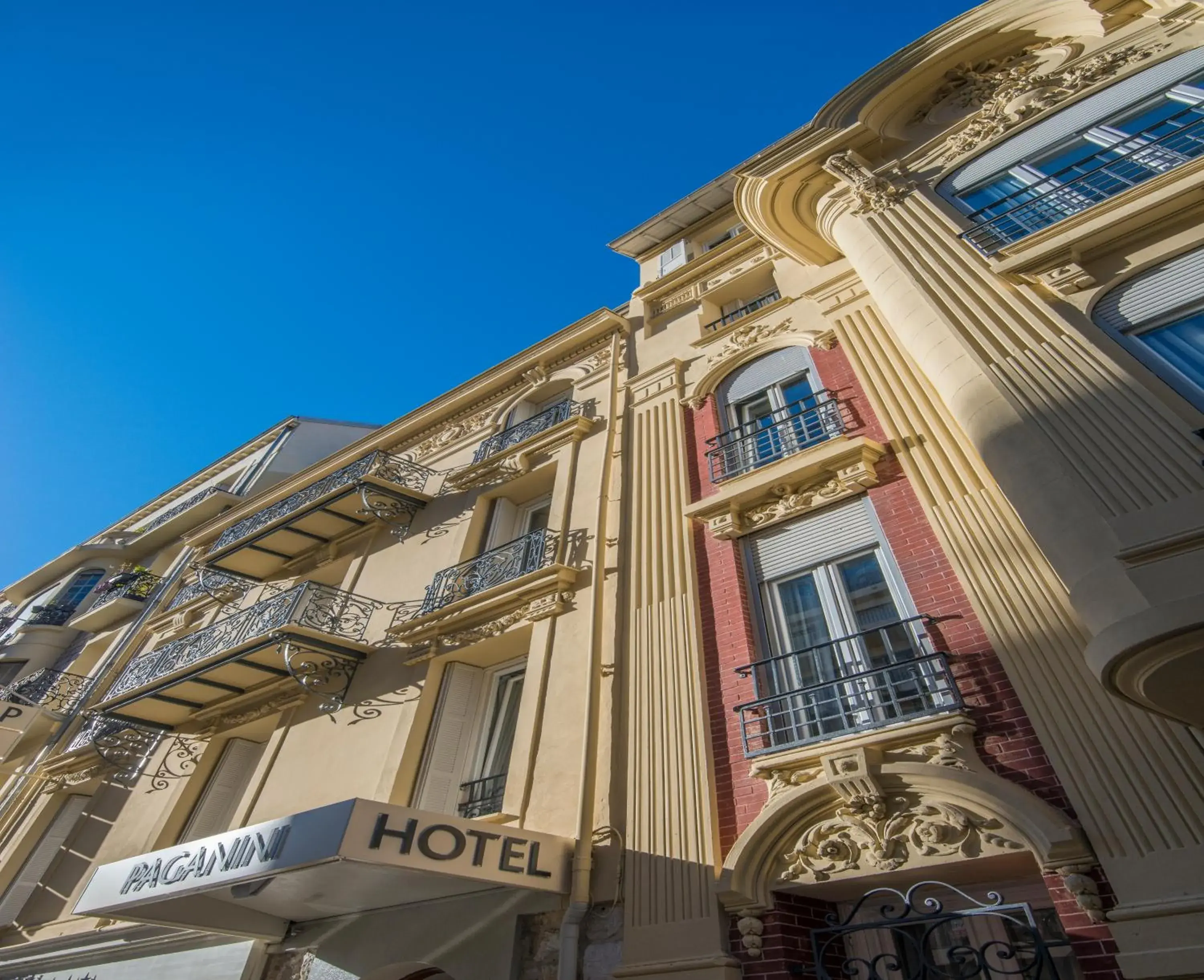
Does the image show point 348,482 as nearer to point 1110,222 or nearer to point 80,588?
point 1110,222

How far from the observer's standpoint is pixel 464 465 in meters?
13.5

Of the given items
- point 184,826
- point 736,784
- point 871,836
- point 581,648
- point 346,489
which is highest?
point 346,489

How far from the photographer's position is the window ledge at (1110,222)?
20.3 feet

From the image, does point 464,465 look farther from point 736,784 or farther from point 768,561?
point 736,784

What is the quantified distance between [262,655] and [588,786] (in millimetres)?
6164

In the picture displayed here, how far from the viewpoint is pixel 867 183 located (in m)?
9.14

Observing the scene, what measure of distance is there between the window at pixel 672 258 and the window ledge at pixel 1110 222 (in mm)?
8778

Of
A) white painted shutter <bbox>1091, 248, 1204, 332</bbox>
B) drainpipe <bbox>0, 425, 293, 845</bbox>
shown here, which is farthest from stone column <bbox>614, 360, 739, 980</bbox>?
drainpipe <bbox>0, 425, 293, 845</bbox>

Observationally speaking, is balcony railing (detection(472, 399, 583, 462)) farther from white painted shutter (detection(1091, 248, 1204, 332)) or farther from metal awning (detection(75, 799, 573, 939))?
white painted shutter (detection(1091, 248, 1204, 332))

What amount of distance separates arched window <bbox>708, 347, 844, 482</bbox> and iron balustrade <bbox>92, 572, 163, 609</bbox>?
17306mm

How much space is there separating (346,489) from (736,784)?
934cm

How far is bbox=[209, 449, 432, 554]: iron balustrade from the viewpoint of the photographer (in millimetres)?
13594

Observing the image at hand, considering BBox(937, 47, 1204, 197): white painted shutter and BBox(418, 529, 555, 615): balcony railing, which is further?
BBox(418, 529, 555, 615): balcony railing

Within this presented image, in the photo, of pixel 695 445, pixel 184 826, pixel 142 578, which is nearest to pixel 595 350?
pixel 695 445
